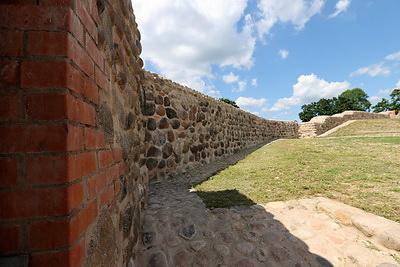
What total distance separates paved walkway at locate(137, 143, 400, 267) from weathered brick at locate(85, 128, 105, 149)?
1.38m

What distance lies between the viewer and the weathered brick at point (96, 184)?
94 centimetres

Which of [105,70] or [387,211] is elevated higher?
[105,70]

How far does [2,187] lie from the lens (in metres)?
0.71

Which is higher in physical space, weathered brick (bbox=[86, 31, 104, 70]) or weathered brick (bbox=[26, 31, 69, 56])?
weathered brick (bbox=[86, 31, 104, 70])

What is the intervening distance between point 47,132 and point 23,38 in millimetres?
353

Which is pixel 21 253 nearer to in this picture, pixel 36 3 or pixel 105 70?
pixel 36 3

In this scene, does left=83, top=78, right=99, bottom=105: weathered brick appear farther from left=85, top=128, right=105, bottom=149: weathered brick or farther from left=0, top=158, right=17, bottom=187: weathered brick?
left=0, top=158, right=17, bottom=187: weathered brick

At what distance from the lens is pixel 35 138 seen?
0.74 metres

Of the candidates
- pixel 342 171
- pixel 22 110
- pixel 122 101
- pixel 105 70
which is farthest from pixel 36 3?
pixel 342 171

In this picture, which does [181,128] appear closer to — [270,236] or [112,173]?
[270,236]

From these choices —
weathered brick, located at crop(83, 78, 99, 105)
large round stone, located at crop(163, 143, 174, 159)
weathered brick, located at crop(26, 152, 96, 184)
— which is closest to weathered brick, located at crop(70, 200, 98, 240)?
weathered brick, located at crop(26, 152, 96, 184)

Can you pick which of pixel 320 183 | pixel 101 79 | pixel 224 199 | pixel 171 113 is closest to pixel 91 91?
pixel 101 79

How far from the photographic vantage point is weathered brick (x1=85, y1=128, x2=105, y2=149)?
936mm

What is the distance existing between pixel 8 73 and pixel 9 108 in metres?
0.13
